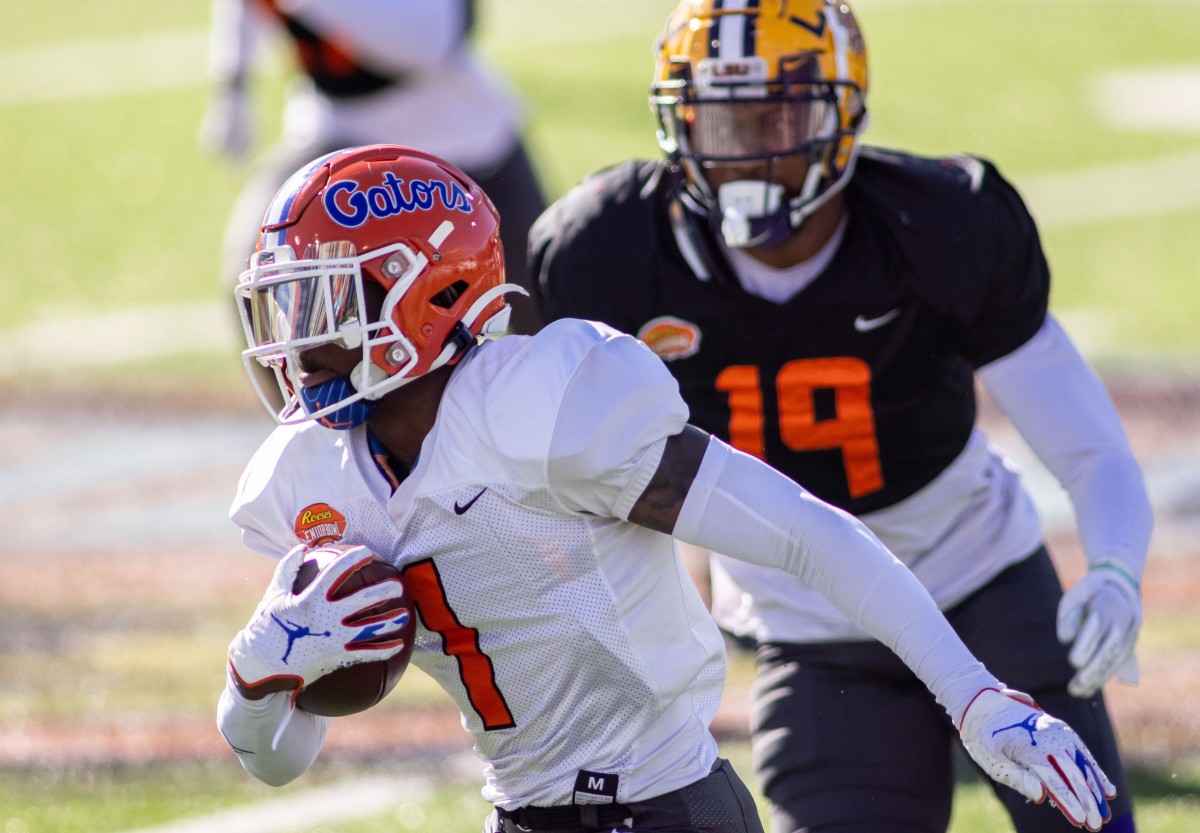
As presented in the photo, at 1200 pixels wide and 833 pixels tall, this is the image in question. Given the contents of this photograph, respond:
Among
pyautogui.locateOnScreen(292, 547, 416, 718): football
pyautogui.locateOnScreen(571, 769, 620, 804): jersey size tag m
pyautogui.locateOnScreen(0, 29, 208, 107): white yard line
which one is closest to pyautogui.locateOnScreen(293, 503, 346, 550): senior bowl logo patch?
pyautogui.locateOnScreen(292, 547, 416, 718): football

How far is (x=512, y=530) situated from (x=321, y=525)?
0.96 feet

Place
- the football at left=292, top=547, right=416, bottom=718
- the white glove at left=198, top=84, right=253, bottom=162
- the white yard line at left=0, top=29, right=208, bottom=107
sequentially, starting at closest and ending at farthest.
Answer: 1. the football at left=292, top=547, right=416, bottom=718
2. the white glove at left=198, top=84, right=253, bottom=162
3. the white yard line at left=0, top=29, right=208, bottom=107

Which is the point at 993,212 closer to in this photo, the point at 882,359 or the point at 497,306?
the point at 882,359

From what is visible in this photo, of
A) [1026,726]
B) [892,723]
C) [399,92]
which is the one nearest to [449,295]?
[1026,726]

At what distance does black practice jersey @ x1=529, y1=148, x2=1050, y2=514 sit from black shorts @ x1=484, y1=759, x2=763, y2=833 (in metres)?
0.72

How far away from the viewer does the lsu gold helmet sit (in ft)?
10.8

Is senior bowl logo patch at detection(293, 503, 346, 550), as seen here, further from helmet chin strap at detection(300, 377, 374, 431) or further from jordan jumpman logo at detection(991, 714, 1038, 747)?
jordan jumpman logo at detection(991, 714, 1038, 747)

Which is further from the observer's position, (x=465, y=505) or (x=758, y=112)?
(x=758, y=112)

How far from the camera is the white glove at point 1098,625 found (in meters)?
2.96

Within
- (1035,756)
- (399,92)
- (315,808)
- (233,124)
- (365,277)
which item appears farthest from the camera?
(233,124)

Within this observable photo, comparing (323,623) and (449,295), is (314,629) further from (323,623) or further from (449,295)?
(449,295)

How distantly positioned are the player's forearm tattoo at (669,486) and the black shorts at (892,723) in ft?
2.70

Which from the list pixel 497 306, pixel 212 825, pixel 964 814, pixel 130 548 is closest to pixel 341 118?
pixel 130 548

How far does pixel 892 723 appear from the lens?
3.22 meters
